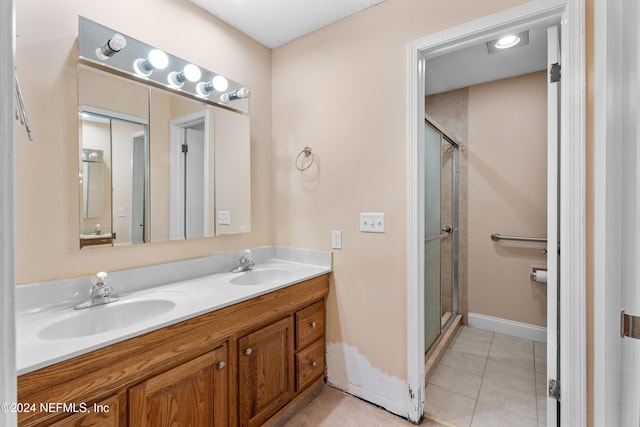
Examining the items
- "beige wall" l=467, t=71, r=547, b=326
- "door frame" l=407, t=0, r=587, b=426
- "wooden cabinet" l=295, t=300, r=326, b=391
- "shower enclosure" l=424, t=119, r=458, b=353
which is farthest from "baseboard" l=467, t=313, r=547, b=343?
"wooden cabinet" l=295, t=300, r=326, b=391

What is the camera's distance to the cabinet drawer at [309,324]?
5.62 ft

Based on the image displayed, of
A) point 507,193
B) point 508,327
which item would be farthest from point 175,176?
point 508,327

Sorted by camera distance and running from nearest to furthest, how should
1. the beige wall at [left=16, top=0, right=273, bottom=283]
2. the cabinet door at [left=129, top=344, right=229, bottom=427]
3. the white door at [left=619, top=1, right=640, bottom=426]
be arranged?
the white door at [left=619, top=1, right=640, bottom=426] → the cabinet door at [left=129, top=344, right=229, bottom=427] → the beige wall at [left=16, top=0, right=273, bottom=283]

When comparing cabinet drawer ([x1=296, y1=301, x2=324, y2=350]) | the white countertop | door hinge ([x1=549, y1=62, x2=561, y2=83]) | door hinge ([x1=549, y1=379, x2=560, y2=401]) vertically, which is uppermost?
door hinge ([x1=549, y1=62, x2=561, y2=83])

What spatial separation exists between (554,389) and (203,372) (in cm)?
159

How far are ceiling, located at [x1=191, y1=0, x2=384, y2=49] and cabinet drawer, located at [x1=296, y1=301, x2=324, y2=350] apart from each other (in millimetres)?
1829

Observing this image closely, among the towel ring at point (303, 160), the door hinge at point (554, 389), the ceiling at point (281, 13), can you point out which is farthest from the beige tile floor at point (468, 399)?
the ceiling at point (281, 13)

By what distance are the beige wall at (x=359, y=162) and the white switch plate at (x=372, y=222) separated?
0.04m

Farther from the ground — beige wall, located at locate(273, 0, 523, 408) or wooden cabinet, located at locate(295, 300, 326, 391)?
beige wall, located at locate(273, 0, 523, 408)

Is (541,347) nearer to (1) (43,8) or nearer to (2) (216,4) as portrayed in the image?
(2) (216,4)

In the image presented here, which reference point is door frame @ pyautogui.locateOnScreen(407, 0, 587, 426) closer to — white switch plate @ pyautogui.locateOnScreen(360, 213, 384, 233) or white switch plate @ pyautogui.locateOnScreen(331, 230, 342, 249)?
white switch plate @ pyautogui.locateOnScreen(360, 213, 384, 233)

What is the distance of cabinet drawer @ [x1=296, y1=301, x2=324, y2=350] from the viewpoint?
5.62 ft

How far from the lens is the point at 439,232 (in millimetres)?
2404

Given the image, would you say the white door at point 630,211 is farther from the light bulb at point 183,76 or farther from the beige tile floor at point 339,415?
the light bulb at point 183,76
